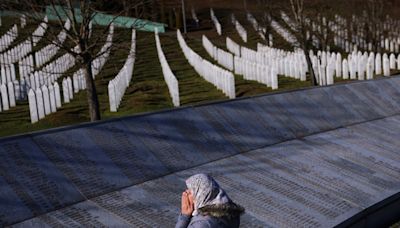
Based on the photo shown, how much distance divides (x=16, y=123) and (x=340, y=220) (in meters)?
10.9

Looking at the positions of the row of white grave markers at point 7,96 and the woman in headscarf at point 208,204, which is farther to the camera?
the row of white grave markers at point 7,96

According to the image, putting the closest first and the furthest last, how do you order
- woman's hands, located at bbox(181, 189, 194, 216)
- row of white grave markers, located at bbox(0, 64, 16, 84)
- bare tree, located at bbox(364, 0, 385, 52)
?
woman's hands, located at bbox(181, 189, 194, 216) → row of white grave markers, located at bbox(0, 64, 16, 84) → bare tree, located at bbox(364, 0, 385, 52)

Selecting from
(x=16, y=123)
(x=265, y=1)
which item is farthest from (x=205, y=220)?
(x=265, y=1)

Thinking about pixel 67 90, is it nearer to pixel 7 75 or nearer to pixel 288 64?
pixel 7 75

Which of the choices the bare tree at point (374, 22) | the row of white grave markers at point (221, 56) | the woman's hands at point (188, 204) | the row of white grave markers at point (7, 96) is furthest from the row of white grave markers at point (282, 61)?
the woman's hands at point (188, 204)

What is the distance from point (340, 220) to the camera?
6.14m

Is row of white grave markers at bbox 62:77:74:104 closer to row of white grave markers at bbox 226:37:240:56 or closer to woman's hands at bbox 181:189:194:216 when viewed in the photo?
row of white grave markers at bbox 226:37:240:56

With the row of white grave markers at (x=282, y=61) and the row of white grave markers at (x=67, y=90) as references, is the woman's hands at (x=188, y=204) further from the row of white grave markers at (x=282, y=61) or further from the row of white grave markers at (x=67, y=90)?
the row of white grave markers at (x=282, y=61)

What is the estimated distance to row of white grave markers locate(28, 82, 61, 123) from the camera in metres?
14.8

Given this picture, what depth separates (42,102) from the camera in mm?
15289

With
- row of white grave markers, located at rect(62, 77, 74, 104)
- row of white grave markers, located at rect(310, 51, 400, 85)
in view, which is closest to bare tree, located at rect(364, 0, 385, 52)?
row of white grave markers, located at rect(310, 51, 400, 85)

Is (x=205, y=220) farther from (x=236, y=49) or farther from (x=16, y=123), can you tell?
(x=236, y=49)

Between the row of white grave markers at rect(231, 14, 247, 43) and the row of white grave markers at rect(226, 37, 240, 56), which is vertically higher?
the row of white grave markers at rect(231, 14, 247, 43)

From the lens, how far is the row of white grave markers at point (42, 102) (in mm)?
14789
